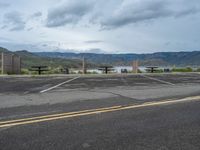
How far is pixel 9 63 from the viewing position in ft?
87.0

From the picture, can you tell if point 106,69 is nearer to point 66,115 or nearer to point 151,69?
point 151,69

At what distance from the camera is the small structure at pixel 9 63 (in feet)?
84.4

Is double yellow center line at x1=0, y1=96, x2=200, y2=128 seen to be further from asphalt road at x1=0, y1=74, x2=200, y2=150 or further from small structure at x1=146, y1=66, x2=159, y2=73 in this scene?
small structure at x1=146, y1=66, x2=159, y2=73

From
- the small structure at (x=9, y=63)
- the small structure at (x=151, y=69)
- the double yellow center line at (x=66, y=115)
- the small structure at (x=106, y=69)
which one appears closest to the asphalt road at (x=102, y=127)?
the double yellow center line at (x=66, y=115)

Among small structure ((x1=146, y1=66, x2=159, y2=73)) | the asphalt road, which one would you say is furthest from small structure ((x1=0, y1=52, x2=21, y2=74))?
the asphalt road

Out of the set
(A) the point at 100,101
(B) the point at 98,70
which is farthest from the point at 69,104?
(B) the point at 98,70

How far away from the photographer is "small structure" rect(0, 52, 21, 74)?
84.4ft

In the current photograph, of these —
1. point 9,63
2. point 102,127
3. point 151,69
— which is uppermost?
point 9,63

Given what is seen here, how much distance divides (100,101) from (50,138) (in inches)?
165

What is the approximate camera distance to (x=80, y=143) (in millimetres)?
4906

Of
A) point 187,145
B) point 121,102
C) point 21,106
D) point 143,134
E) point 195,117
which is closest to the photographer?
point 187,145

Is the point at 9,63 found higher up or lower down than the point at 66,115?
higher up

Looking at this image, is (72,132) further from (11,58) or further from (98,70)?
(98,70)

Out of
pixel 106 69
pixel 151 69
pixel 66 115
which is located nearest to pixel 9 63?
pixel 106 69
